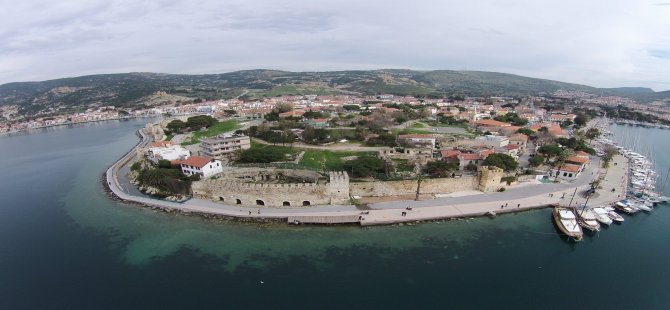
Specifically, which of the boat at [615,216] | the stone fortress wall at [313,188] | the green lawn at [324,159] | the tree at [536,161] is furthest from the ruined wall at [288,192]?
the tree at [536,161]

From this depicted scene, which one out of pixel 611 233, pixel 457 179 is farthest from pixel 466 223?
pixel 611 233

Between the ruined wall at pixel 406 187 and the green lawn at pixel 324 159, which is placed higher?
the green lawn at pixel 324 159

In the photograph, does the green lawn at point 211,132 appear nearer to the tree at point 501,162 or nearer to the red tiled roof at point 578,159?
the tree at point 501,162

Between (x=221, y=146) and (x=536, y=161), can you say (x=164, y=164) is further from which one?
(x=536, y=161)

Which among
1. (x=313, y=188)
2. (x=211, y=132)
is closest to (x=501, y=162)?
(x=313, y=188)

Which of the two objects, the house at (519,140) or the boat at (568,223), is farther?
the house at (519,140)

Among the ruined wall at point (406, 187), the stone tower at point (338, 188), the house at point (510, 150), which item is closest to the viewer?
the stone tower at point (338, 188)

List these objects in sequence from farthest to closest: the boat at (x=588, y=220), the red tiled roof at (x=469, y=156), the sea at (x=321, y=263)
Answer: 1. the red tiled roof at (x=469, y=156)
2. the boat at (x=588, y=220)
3. the sea at (x=321, y=263)
